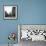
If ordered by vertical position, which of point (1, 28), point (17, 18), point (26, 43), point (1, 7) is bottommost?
point (26, 43)

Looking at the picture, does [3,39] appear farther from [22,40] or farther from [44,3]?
[44,3]

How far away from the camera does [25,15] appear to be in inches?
197

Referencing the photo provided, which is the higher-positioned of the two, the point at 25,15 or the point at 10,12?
the point at 10,12

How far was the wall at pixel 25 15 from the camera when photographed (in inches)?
195

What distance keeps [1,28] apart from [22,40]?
Result: 0.87 m

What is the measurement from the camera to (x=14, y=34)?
4934 millimetres

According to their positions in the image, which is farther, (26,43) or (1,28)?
(1,28)

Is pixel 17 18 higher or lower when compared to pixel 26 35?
higher

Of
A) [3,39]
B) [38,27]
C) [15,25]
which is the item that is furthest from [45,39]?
[3,39]

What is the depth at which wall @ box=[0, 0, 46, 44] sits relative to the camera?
4.96m

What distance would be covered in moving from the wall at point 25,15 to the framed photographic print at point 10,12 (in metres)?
0.14

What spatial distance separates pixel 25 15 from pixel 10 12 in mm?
553

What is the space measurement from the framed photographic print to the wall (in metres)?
0.14

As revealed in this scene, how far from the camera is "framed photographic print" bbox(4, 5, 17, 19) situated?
4.96 m
